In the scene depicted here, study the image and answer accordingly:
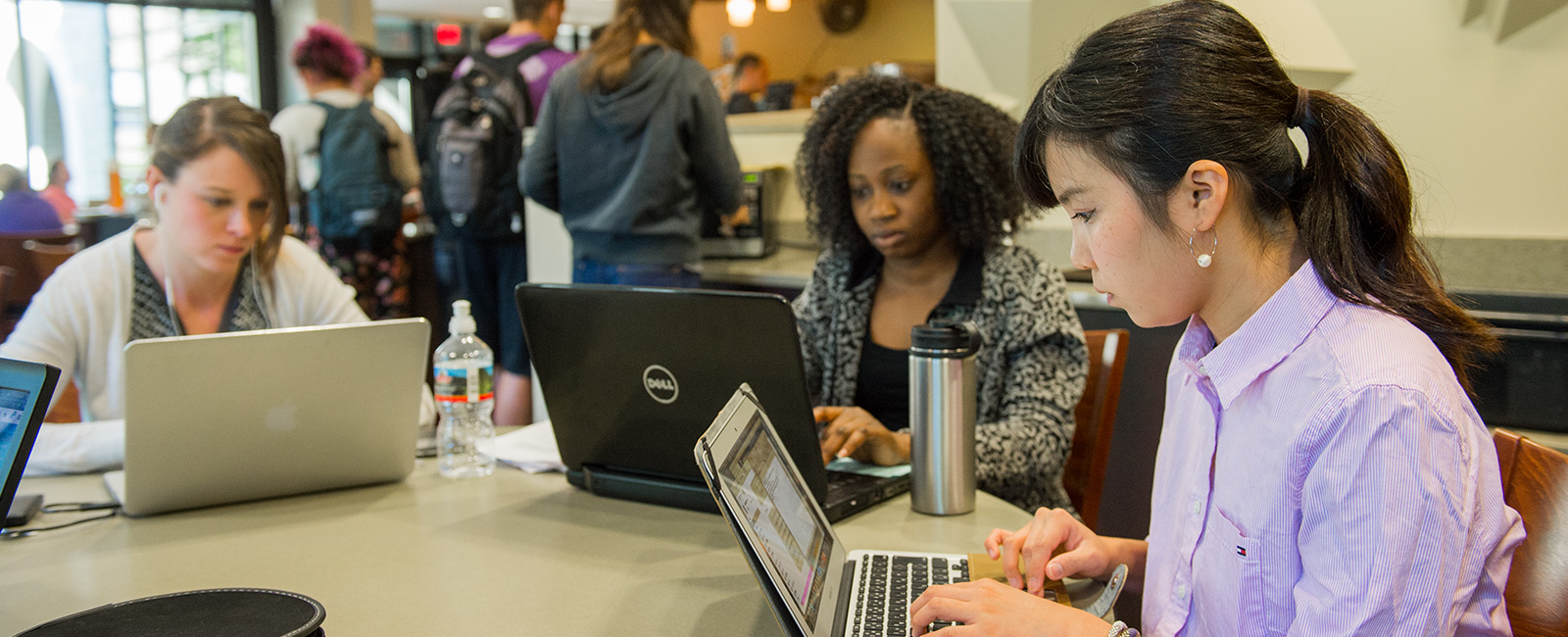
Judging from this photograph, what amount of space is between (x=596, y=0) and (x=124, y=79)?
13.8 ft

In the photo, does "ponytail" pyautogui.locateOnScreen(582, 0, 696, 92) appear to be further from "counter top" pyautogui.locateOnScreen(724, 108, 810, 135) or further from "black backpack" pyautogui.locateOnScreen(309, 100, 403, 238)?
"black backpack" pyautogui.locateOnScreen(309, 100, 403, 238)

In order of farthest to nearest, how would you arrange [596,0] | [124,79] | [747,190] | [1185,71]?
[596,0]
[124,79]
[747,190]
[1185,71]

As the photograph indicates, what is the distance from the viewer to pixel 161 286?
1.71 metres

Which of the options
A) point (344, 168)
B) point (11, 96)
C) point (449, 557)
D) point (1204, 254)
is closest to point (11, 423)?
point (449, 557)

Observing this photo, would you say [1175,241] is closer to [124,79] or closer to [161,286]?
[161,286]

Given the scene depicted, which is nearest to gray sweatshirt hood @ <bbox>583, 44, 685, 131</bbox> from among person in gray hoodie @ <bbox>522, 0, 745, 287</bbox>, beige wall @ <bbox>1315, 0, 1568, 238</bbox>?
person in gray hoodie @ <bbox>522, 0, 745, 287</bbox>

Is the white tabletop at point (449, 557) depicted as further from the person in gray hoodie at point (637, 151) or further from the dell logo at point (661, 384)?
the person in gray hoodie at point (637, 151)

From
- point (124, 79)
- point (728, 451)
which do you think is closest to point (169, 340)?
point (728, 451)

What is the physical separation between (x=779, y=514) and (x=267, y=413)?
2.43ft

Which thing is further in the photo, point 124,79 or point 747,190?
point 124,79

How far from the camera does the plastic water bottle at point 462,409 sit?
1541 millimetres

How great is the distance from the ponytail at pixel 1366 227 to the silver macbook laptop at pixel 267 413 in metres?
1.05

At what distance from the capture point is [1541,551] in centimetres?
88

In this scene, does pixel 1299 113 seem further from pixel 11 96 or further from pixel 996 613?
pixel 11 96
